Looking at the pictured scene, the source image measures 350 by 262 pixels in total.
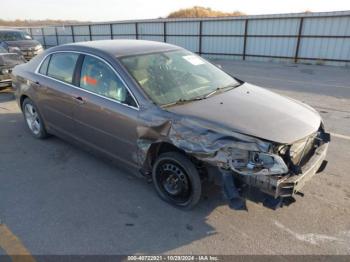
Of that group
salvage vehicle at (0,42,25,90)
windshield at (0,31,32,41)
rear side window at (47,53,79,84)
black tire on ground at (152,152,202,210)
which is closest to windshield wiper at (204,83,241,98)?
black tire on ground at (152,152,202,210)

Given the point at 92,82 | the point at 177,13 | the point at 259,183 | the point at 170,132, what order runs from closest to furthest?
the point at 259,183, the point at 170,132, the point at 92,82, the point at 177,13

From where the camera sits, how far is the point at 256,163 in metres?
2.50

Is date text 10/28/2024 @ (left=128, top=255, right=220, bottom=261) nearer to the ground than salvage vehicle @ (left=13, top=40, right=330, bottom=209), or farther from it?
nearer to the ground

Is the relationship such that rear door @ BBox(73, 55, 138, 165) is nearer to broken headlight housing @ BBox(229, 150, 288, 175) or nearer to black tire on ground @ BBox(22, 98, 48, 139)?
broken headlight housing @ BBox(229, 150, 288, 175)

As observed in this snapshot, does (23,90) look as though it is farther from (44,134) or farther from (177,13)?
(177,13)

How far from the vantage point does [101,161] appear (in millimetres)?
4250

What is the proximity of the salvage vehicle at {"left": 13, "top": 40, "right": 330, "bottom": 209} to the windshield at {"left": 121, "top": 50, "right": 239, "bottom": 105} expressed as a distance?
14 mm

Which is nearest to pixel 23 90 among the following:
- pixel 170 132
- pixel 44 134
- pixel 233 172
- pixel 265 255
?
pixel 44 134

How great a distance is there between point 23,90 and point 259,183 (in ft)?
14.8

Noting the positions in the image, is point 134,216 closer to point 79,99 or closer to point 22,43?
point 79,99

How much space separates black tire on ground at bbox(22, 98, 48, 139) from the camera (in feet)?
16.2

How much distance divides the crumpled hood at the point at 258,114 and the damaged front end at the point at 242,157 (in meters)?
0.08

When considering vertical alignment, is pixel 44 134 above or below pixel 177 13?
below

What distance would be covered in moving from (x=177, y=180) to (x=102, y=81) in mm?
1562
